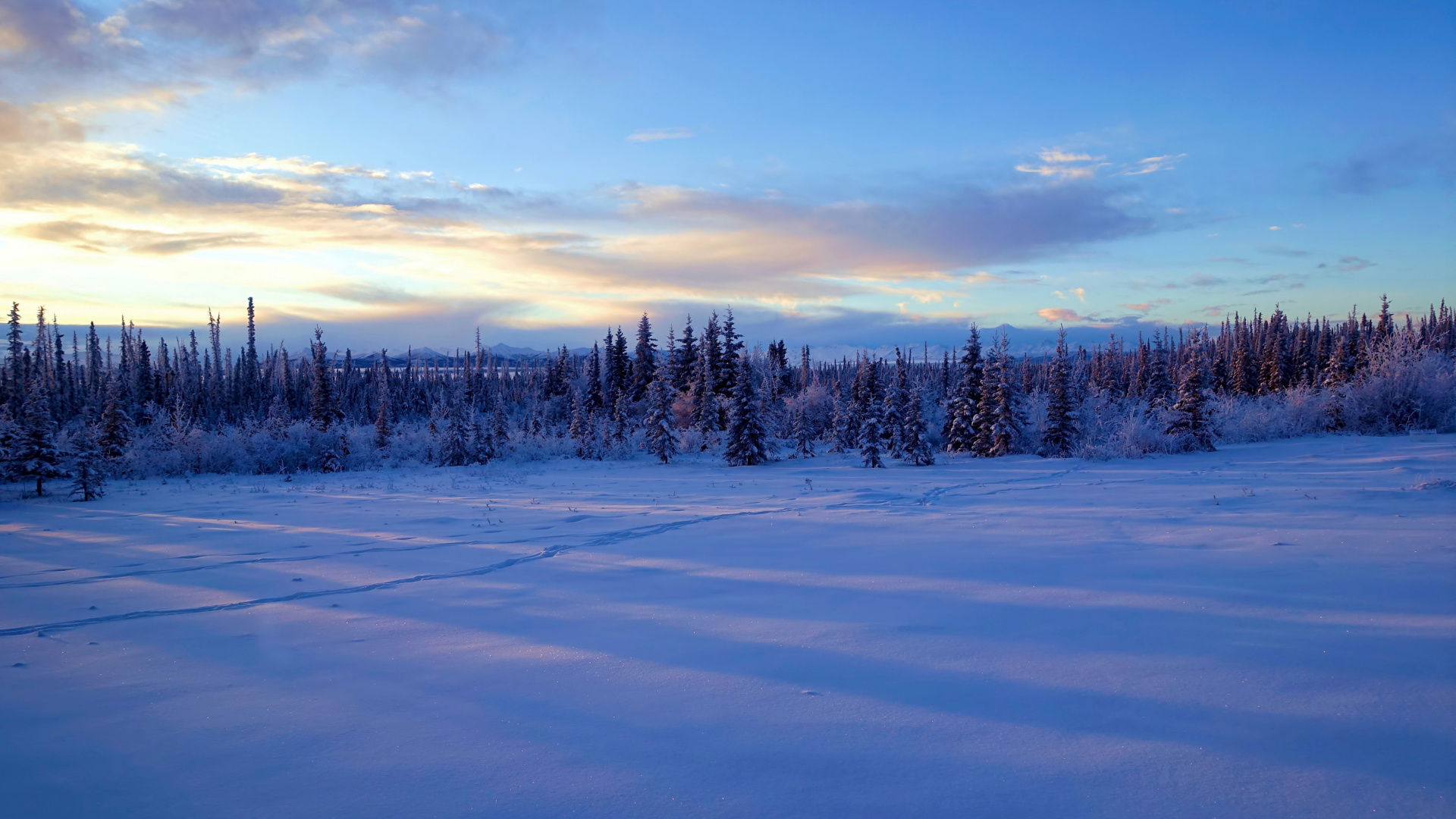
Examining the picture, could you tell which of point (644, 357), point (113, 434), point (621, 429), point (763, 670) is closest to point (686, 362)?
point (644, 357)

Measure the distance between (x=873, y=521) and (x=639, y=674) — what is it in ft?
22.3

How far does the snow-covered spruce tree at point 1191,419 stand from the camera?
76.0ft

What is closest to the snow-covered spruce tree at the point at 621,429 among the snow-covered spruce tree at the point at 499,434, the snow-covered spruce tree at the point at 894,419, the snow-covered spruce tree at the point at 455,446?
the snow-covered spruce tree at the point at 499,434

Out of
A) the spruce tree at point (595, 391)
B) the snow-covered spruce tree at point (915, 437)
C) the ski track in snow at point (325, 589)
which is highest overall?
the spruce tree at point (595, 391)

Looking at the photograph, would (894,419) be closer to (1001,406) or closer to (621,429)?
(1001,406)

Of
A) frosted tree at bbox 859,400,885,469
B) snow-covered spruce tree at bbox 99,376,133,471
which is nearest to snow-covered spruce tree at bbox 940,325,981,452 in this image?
frosted tree at bbox 859,400,885,469

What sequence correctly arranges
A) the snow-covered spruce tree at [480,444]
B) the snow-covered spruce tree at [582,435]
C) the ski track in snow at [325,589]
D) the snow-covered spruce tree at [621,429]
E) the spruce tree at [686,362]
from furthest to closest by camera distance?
1. the spruce tree at [686,362]
2. the snow-covered spruce tree at [621,429]
3. the snow-covered spruce tree at [582,435]
4. the snow-covered spruce tree at [480,444]
5. the ski track in snow at [325,589]

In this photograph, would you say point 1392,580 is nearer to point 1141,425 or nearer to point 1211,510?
point 1211,510

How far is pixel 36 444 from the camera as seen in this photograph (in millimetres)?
17781

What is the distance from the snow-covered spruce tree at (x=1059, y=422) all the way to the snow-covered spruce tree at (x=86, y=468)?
29.9 metres

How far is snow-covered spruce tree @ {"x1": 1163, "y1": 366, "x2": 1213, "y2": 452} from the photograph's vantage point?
2316 cm

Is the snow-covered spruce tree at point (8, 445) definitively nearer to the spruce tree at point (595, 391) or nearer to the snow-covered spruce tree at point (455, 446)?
the snow-covered spruce tree at point (455, 446)

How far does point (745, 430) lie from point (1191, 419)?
1617 cm

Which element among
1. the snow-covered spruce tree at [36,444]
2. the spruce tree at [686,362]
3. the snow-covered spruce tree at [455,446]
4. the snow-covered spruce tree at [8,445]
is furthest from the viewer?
the spruce tree at [686,362]
